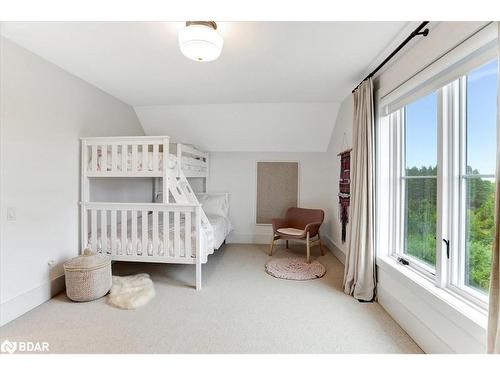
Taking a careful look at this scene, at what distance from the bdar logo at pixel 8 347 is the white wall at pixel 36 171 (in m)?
0.32

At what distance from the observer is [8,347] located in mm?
1623

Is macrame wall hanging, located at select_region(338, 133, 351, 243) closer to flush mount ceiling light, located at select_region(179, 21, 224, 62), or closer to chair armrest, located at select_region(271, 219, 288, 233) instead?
chair armrest, located at select_region(271, 219, 288, 233)

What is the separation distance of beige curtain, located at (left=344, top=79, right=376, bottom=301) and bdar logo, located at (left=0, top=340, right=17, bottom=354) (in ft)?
8.80

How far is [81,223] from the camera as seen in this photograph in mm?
2691

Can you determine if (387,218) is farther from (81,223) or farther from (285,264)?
(81,223)

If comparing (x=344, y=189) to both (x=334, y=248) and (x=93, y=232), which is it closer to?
(x=334, y=248)

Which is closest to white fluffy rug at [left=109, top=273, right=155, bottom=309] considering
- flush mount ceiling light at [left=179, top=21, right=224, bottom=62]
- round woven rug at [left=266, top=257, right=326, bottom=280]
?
round woven rug at [left=266, top=257, right=326, bottom=280]

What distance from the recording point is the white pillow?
406 cm

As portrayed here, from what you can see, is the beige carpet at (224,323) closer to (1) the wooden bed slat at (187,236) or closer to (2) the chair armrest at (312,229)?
(1) the wooden bed slat at (187,236)

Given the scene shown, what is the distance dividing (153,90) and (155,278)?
7.52 ft

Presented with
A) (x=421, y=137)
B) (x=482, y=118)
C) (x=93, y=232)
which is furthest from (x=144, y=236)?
(x=482, y=118)

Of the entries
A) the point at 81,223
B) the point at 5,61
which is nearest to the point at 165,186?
the point at 81,223

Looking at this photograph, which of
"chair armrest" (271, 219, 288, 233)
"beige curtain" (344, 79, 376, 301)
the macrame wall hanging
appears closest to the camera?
"beige curtain" (344, 79, 376, 301)

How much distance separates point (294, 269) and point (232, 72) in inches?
95.7
